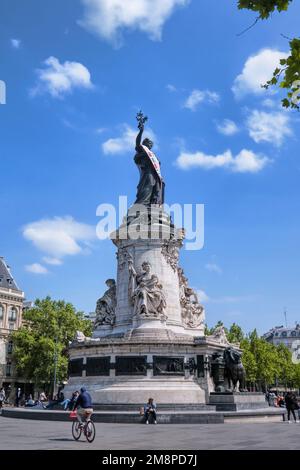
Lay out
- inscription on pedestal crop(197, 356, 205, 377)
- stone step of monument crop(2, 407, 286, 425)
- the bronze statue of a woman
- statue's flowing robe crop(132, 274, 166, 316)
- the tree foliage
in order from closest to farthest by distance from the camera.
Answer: the tree foliage
stone step of monument crop(2, 407, 286, 425)
inscription on pedestal crop(197, 356, 205, 377)
statue's flowing robe crop(132, 274, 166, 316)
the bronze statue of a woman

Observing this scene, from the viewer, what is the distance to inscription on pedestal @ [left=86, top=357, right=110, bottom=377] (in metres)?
28.2

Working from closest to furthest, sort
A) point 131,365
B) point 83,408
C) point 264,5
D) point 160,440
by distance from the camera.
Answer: point 264,5
point 160,440
point 83,408
point 131,365

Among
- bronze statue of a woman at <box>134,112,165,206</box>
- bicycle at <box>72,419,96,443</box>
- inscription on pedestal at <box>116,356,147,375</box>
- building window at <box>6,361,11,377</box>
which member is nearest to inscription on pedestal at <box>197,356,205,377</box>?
inscription on pedestal at <box>116,356,147,375</box>

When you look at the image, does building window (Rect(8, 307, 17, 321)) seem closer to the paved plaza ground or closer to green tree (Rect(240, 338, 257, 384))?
green tree (Rect(240, 338, 257, 384))

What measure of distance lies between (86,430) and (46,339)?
162ft

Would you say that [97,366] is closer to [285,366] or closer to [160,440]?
[160,440]

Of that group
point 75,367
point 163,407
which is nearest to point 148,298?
point 75,367

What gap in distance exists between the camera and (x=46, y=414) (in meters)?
24.6

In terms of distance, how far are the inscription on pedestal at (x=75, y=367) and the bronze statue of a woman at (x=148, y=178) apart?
1204 centimetres

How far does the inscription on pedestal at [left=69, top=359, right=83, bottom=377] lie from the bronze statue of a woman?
39.5ft

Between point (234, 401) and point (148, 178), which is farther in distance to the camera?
point (148, 178)

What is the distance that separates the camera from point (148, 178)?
35.9m
